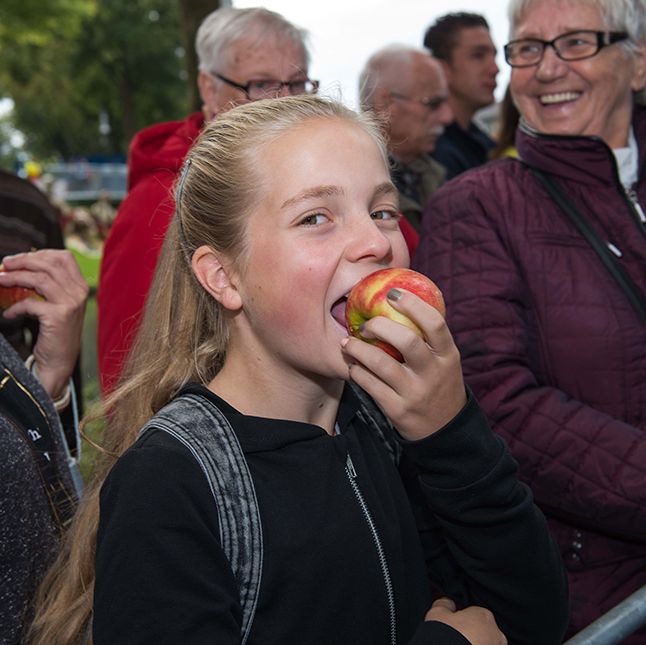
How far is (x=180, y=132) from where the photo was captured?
335cm

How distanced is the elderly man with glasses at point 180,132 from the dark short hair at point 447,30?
7.70 ft

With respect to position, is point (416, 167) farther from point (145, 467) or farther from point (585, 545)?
point (145, 467)

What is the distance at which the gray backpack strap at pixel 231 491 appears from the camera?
1403 millimetres

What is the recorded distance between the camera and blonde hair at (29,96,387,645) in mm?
1661

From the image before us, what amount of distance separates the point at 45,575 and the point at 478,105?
4.60m

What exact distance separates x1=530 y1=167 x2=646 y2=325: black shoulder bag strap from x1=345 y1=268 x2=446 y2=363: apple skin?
76cm

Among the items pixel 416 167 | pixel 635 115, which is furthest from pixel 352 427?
pixel 416 167

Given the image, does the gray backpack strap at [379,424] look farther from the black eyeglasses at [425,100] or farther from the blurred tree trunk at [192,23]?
the blurred tree trunk at [192,23]

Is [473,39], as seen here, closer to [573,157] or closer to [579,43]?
[579,43]

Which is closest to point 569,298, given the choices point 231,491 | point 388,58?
point 231,491

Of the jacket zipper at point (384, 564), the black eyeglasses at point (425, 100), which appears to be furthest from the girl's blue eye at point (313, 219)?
the black eyeglasses at point (425, 100)

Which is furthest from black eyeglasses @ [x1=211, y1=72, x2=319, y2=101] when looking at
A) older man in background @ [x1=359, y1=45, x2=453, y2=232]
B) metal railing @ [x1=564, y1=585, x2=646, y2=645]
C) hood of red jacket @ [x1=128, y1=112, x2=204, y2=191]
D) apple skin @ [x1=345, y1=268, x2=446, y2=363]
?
metal railing @ [x1=564, y1=585, x2=646, y2=645]

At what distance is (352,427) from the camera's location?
179 cm

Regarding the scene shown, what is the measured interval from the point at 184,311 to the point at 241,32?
1.87 metres
